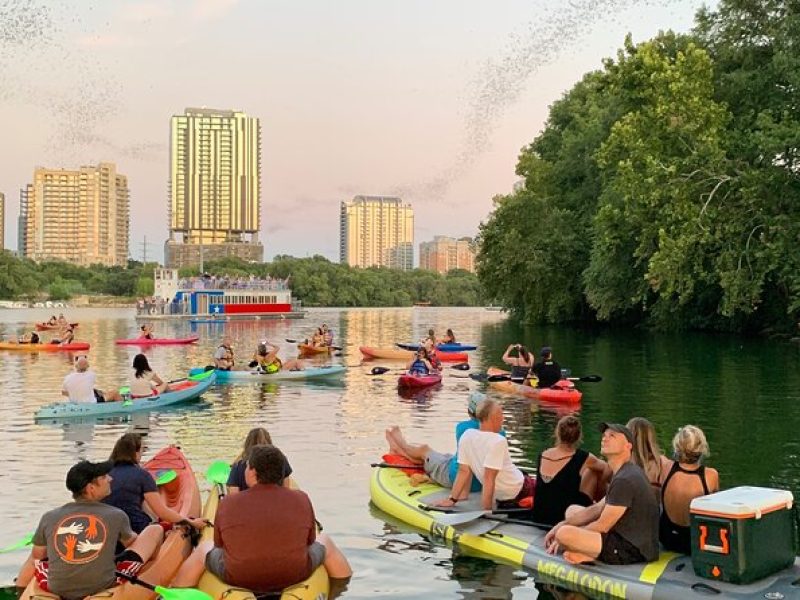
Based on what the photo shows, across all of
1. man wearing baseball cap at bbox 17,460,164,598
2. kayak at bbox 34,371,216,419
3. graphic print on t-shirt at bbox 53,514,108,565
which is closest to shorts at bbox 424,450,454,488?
man wearing baseball cap at bbox 17,460,164,598

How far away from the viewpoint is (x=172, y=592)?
7043 mm

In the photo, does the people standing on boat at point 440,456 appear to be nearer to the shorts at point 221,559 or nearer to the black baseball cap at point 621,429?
the black baseball cap at point 621,429

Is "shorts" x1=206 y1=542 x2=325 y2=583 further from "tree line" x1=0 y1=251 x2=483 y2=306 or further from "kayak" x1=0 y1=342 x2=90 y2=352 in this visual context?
"tree line" x1=0 y1=251 x2=483 y2=306

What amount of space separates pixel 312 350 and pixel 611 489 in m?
32.3

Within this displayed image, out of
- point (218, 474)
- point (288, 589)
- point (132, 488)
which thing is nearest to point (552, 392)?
point (218, 474)

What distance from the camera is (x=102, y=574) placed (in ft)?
22.2

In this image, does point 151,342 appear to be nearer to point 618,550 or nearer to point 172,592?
point 172,592

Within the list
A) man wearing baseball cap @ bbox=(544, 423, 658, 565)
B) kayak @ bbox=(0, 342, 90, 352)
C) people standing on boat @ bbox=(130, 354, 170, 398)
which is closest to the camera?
man wearing baseball cap @ bbox=(544, 423, 658, 565)

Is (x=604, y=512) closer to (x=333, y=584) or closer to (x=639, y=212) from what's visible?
(x=333, y=584)

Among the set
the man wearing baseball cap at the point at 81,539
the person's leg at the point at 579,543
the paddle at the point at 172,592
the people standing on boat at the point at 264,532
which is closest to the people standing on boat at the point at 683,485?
the person's leg at the point at 579,543

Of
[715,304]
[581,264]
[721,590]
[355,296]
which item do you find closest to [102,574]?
[721,590]

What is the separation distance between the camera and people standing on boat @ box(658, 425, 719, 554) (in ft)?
26.0

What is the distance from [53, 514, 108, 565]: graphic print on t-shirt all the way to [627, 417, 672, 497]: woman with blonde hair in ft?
15.9

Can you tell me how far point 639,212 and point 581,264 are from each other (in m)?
26.0
